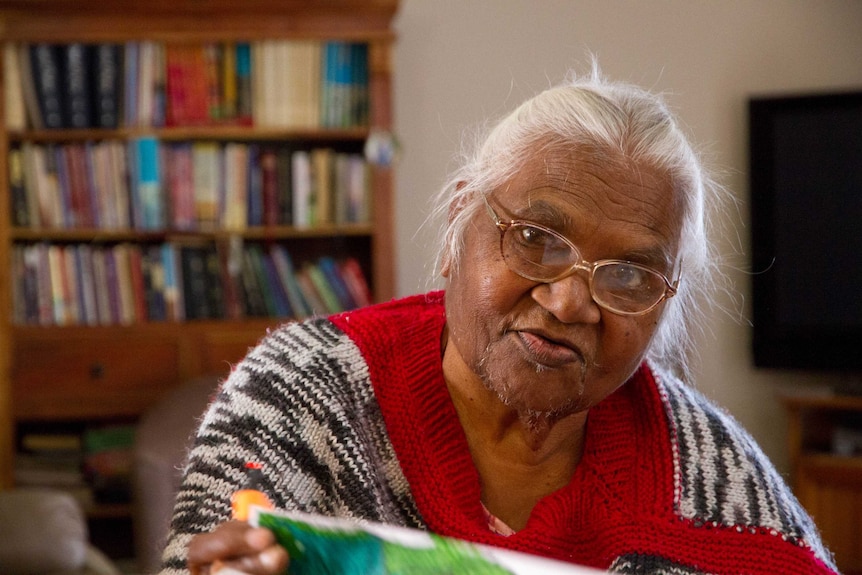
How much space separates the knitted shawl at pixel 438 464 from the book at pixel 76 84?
217cm

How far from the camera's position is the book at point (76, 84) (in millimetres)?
2916

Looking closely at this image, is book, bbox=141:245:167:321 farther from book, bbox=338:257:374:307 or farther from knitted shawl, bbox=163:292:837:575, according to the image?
knitted shawl, bbox=163:292:837:575

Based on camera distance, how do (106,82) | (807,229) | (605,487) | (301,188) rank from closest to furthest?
(605,487), (106,82), (301,188), (807,229)

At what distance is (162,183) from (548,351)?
2278 mm

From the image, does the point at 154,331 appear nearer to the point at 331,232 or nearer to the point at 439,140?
the point at 331,232

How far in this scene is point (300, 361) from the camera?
41.5 inches

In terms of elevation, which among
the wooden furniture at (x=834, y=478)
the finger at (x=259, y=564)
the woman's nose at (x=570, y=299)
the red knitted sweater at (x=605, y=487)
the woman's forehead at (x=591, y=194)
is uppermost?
the woman's forehead at (x=591, y=194)

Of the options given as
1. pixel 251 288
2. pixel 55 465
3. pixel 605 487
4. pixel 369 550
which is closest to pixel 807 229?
pixel 251 288

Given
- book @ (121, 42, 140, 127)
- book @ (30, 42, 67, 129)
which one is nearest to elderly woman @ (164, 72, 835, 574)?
book @ (121, 42, 140, 127)

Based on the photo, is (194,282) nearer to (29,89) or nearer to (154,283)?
(154,283)

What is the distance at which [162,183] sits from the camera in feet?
9.71

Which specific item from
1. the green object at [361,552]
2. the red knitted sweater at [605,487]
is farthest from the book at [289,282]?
the green object at [361,552]

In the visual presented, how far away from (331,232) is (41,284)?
1.00 meters

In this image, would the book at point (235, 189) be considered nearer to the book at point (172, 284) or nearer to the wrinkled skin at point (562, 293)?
the book at point (172, 284)
